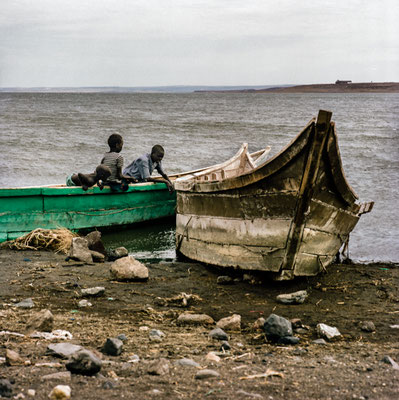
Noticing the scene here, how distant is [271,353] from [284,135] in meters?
35.1

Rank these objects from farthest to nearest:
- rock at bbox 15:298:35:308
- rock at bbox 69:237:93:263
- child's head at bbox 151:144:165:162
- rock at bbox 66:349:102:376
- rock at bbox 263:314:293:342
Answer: child's head at bbox 151:144:165:162 → rock at bbox 69:237:93:263 → rock at bbox 15:298:35:308 → rock at bbox 263:314:293:342 → rock at bbox 66:349:102:376

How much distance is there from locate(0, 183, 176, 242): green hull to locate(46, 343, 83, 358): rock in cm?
579

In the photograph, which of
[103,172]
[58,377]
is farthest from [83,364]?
[103,172]

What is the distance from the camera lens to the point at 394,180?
58.6 ft

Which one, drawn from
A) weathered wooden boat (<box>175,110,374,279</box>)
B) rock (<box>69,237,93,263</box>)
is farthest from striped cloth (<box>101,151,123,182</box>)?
weathered wooden boat (<box>175,110,374,279</box>)

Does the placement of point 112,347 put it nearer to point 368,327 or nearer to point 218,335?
point 218,335

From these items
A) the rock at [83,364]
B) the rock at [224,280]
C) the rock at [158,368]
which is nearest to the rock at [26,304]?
the rock at [83,364]

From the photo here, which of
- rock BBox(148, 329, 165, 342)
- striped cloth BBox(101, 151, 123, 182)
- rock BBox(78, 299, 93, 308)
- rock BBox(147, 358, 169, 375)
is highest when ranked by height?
striped cloth BBox(101, 151, 123, 182)

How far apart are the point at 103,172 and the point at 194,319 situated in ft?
17.8

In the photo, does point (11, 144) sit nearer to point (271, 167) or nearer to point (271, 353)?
point (271, 167)

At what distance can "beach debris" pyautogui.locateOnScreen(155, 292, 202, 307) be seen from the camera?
593 centimetres

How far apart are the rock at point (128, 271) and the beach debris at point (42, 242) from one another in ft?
7.01

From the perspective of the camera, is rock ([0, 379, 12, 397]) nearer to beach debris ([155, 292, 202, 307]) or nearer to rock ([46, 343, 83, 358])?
rock ([46, 343, 83, 358])

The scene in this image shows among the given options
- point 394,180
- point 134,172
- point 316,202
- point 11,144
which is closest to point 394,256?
point 316,202
